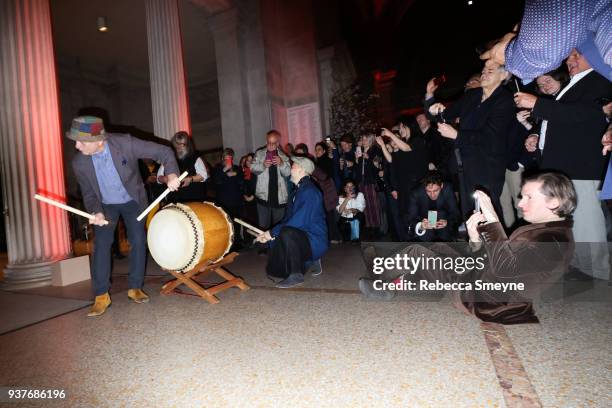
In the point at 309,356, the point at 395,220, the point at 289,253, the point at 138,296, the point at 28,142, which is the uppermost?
the point at 28,142

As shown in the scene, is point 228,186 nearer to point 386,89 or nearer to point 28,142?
point 28,142

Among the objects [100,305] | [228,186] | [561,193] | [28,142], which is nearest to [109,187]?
[100,305]

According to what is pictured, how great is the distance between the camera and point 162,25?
20.4ft

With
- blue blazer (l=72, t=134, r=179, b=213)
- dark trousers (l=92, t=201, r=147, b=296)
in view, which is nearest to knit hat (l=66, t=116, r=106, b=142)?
blue blazer (l=72, t=134, r=179, b=213)

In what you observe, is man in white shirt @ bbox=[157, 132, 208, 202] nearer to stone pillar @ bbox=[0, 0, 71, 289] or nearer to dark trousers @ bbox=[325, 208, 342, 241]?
stone pillar @ bbox=[0, 0, 71, 289]

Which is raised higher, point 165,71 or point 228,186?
point 165,71

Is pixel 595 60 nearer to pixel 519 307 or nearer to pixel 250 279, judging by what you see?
pixel 519 307

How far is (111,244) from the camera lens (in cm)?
323

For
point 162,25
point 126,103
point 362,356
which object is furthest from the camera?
point 126,103

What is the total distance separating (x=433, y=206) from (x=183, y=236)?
2572mm

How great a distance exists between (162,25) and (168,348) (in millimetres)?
5838

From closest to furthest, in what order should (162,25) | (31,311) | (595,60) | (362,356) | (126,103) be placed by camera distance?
(595,60) < (362,356) < (31,311) < (162,25) < (126,103)

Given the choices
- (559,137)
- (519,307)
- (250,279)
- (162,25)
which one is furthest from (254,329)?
(162,25)

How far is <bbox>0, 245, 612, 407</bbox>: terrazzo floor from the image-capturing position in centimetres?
164
